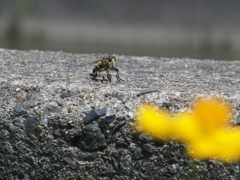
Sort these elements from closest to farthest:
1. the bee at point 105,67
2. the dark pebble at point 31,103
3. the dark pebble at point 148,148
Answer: the dark pebble at point 148,148 → the dark pebble at point 31,103 → the bee at point 105,67

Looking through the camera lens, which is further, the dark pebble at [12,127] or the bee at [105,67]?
the bee at [105,67]

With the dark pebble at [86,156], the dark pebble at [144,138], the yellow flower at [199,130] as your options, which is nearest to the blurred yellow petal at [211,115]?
the yellow flower at [199,130]

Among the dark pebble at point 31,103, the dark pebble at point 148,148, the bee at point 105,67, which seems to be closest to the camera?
the dark pebble at point 148,148

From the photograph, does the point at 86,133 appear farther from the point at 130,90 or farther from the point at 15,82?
the point at 15,82

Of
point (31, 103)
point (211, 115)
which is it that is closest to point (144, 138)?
point (211, 115)

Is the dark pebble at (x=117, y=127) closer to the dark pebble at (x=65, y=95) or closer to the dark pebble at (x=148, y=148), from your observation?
the dark pebble at (x=148, y=148)

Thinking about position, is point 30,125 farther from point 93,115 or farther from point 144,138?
point 144,138

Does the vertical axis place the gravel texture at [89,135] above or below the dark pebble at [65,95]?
below
